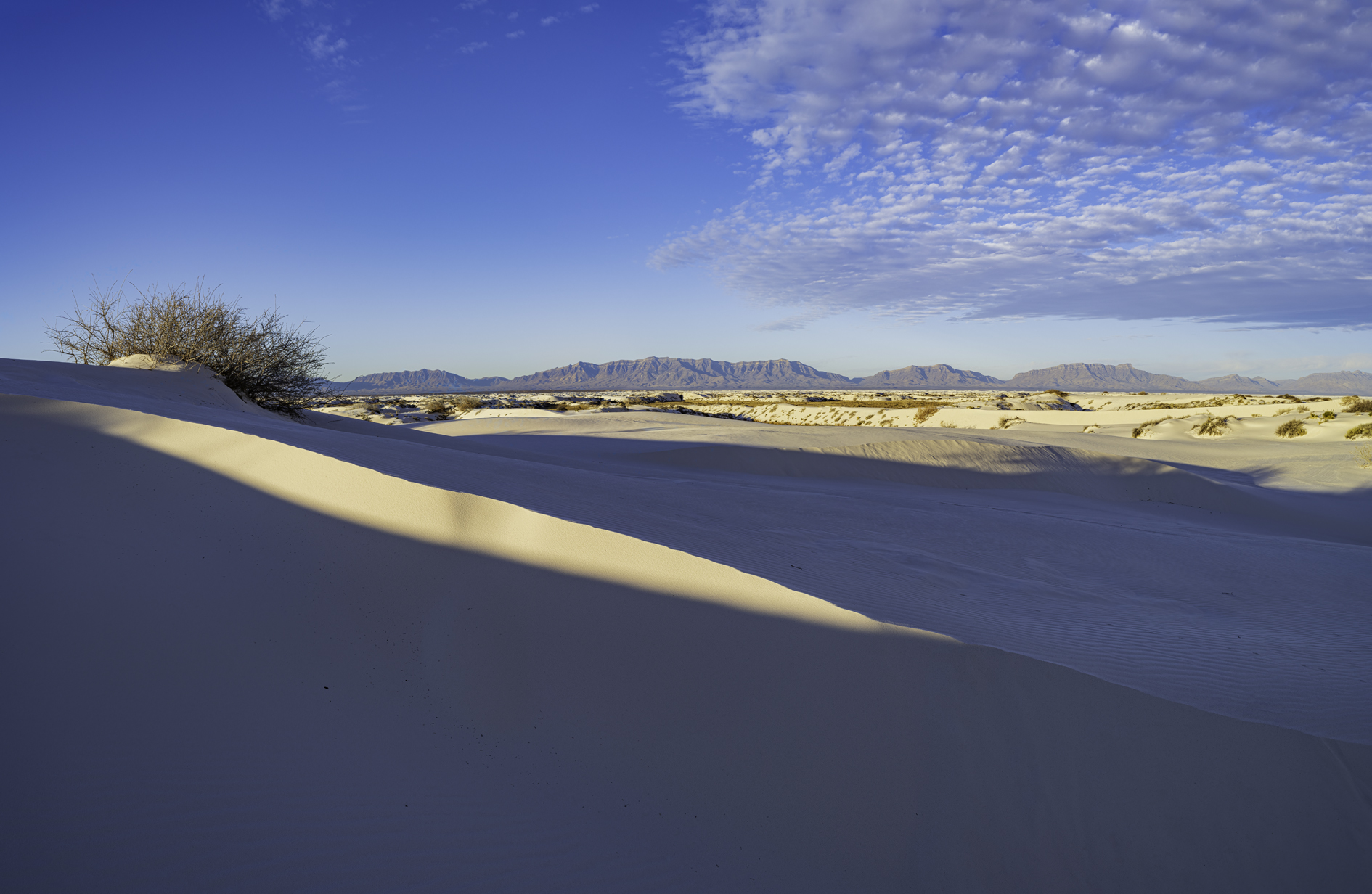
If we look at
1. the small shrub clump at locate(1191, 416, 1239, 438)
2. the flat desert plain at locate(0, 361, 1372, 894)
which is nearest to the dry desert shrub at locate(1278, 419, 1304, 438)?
the small shrub clump at locate(1191, 416, 1239, 438)

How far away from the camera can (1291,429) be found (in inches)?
806

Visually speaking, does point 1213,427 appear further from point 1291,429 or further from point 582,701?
point 582,701

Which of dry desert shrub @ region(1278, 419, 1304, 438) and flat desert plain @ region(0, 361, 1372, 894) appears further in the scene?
dry desert shrub @ region(1278, 419, 1304, 438)

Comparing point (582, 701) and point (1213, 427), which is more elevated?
point (1213, 427)

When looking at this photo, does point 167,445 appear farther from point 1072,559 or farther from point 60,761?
point 1072,559

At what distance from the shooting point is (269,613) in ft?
10.7

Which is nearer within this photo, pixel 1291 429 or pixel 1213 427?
pixel 1291 429

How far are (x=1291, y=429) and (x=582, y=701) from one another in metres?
26.0

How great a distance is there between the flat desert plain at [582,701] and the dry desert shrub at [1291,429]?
19.8 metres

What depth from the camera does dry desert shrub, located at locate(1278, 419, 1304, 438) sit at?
797 inches

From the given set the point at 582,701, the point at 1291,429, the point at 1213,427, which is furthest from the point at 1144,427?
the point at 582,701

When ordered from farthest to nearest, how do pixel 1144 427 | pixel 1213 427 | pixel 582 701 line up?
pixel 1144 427 → pixel 1213 427 → pixel 582 701

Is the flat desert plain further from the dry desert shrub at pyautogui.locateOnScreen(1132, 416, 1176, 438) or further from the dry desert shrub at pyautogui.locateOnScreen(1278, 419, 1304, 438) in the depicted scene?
the dry desert shrub at pyautogui.locateOnScreen(1132, 416, 1176, 438)

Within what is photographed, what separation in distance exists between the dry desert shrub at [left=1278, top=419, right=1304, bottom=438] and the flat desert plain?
1983 cm
